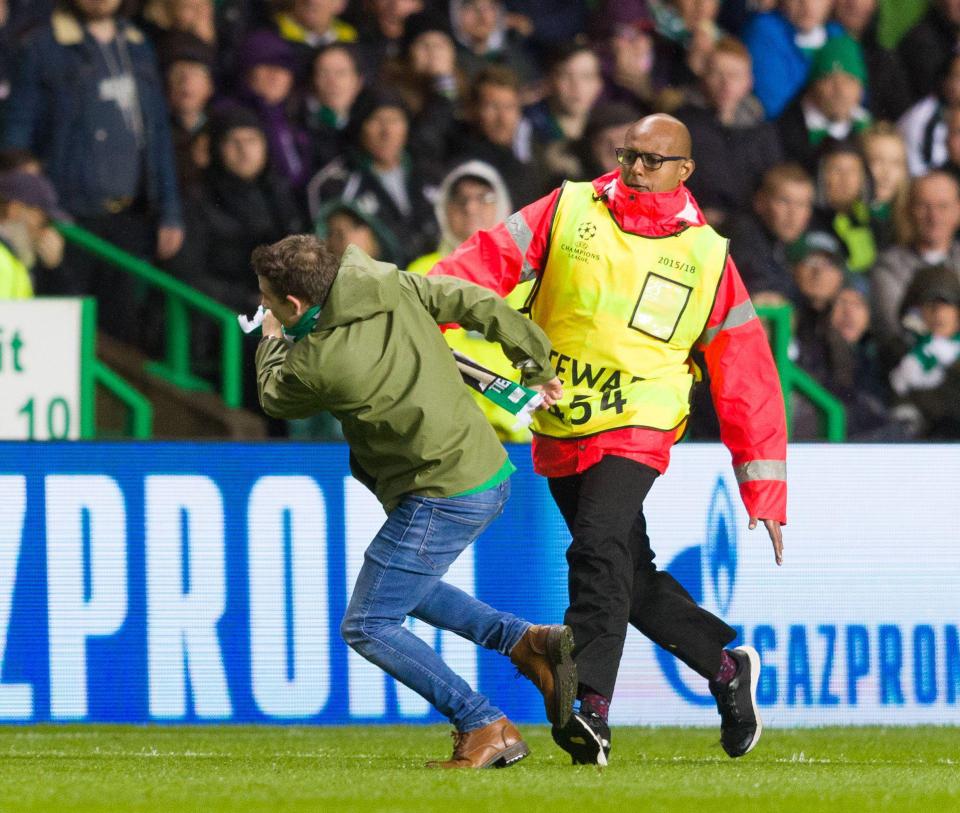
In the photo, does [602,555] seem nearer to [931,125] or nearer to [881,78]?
[931,125]

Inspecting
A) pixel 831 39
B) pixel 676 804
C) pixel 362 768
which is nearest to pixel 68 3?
pixel 831 39

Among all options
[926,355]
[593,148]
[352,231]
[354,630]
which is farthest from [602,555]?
[926,355]

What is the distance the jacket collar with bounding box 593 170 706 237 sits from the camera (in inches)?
245

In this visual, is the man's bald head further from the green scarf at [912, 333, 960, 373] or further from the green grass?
the green scarf at [912, 333, 960, 373]

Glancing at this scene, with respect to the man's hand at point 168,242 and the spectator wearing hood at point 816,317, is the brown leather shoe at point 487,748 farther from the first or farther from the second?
the spectator wearing hood at point 816,317

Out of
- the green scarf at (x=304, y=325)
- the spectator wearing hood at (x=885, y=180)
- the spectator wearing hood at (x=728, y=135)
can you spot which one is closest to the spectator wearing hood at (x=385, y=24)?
the spectator wearing hood at (x=728, y=135)

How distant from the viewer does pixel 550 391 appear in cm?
596

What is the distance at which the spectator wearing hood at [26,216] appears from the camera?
31.7 ft

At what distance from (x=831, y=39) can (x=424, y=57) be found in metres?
2.78

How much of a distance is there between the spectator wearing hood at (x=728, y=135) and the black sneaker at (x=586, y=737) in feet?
18.1

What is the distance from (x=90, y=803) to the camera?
16.5ft

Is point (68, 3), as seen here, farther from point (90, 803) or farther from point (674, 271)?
point (90, 803)

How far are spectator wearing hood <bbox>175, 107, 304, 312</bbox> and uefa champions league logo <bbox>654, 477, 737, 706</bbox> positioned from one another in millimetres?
3183

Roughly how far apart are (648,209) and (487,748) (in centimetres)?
175
